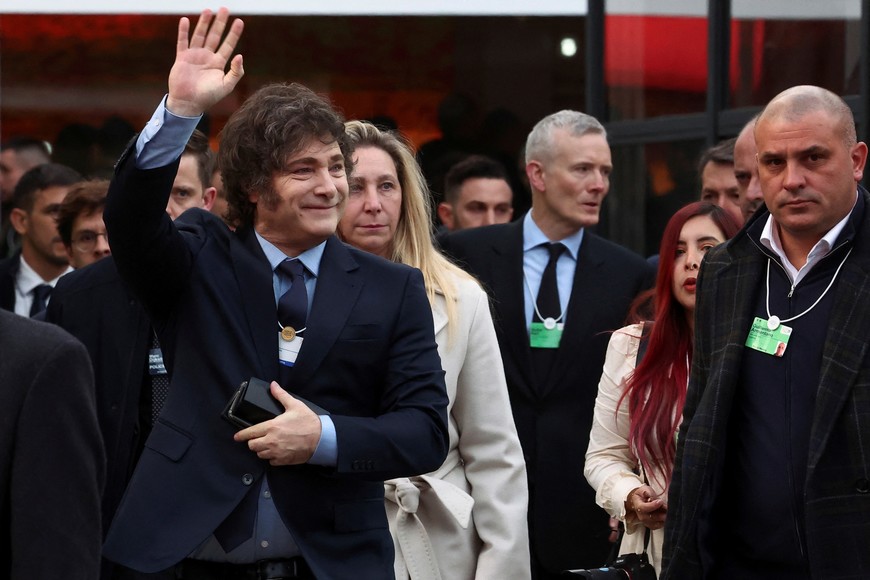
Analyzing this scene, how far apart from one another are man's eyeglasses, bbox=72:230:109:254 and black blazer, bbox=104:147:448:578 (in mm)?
2774

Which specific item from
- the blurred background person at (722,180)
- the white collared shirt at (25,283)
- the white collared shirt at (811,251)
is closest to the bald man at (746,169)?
the blurred background person at (722,180)

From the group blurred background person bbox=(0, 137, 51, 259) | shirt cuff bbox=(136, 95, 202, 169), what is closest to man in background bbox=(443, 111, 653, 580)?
shirt cuff bbox=(136, 95, 202, 169)

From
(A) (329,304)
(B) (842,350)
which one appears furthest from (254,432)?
(B) (842,350)

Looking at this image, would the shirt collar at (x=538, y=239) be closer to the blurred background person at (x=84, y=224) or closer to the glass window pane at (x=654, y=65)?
the blurred background person at (x=84, y=224)

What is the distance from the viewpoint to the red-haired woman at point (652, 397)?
196 inches

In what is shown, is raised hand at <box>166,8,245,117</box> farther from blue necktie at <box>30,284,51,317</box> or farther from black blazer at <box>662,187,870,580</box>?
blue necktie at <box>30,284,51,317</box>

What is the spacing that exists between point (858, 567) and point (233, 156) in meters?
1.97

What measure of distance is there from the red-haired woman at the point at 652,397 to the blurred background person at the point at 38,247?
4.18 meters

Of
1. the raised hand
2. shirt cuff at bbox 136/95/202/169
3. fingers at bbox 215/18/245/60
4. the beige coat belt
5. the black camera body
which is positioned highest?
fingers at bbox 215/18/245/60

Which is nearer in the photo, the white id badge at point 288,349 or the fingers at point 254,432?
the fingers at point 254,432

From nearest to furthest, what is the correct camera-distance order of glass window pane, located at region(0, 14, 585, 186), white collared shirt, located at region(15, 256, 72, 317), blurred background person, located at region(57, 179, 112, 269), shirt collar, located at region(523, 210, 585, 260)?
blurred background person, located at region(57, 179, 112, 269), shirt collar, located at region(523, 210, 585, 260), white collared shirt, located at region(15, 256, 72, 317), glass window pane, located at region(0, 14, 585, 186)

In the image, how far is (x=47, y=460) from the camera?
265 centimetres

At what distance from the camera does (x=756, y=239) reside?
4.45 m

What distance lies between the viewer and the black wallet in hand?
3.50m
